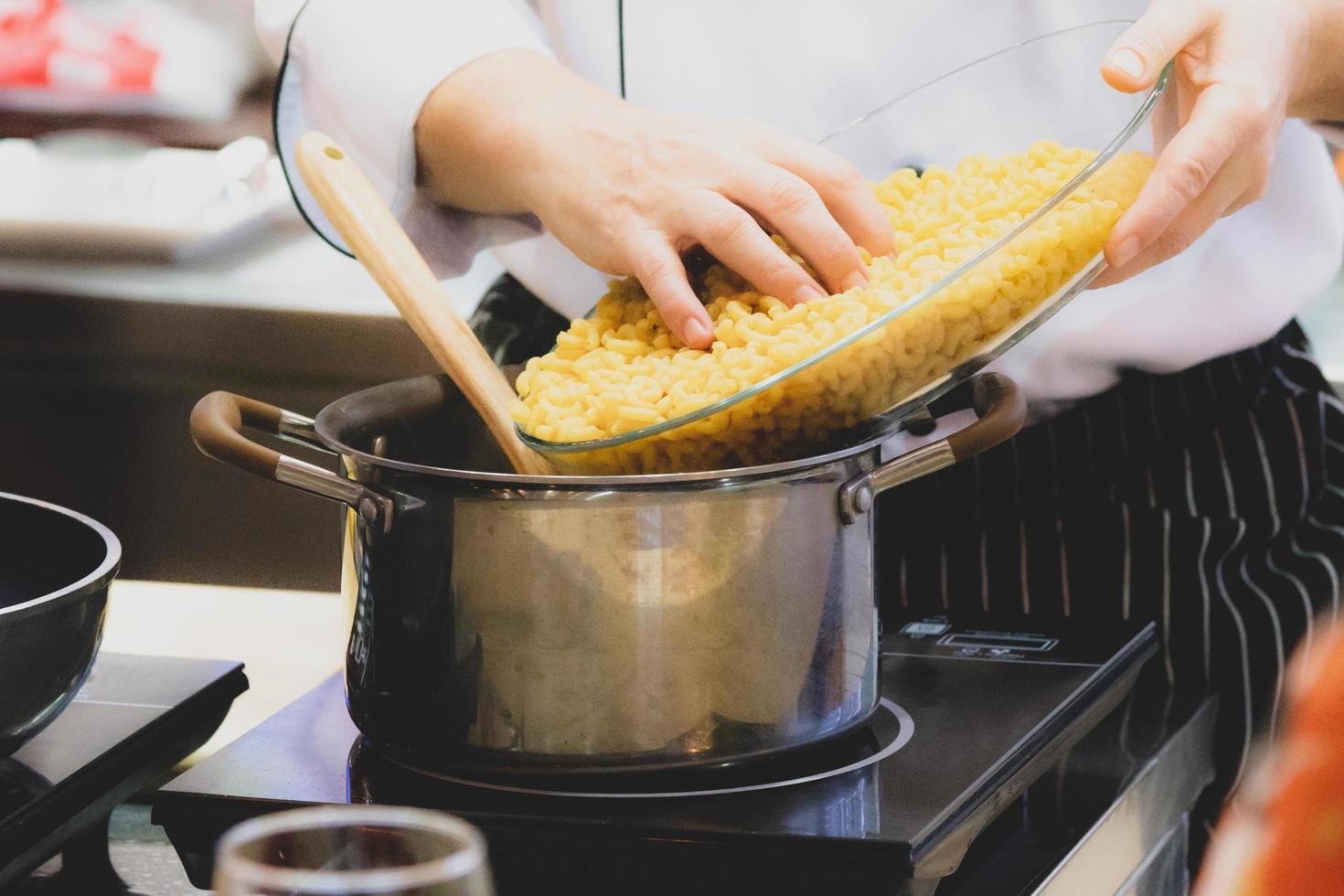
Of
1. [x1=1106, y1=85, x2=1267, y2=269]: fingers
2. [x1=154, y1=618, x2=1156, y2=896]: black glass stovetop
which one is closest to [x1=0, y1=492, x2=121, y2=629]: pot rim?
[x1=154, y1=618, x2=1156, y2=896]: black glass stovetop

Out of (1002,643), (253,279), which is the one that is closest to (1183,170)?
(1002,643)

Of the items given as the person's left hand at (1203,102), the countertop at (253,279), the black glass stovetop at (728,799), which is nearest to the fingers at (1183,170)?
the person's left hand at (1203,102)

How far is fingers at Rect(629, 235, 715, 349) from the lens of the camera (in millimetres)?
673

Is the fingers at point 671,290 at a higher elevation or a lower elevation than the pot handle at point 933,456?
higher

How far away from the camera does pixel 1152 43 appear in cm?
68

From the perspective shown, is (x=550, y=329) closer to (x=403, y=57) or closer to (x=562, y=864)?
(x=403, y=57)

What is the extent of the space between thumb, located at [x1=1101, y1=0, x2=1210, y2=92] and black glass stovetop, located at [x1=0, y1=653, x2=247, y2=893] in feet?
1.78

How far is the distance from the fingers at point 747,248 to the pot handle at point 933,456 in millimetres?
90

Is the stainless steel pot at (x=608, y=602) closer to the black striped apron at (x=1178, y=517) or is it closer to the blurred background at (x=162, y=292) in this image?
the black striped apron at (x=1178, y=517)

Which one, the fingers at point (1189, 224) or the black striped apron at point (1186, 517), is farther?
the black striped apron at point (1186, 517)

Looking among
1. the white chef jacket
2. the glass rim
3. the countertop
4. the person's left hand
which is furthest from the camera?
the countertop

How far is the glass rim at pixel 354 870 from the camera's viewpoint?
0.31 meters

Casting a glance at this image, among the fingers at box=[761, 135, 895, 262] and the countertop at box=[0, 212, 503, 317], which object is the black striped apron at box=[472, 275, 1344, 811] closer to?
the fingers at box=[761, 135, 895, 262]

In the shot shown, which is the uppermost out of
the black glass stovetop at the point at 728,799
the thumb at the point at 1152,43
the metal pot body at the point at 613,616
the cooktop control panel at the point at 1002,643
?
the thumb at the point at 1152,43
